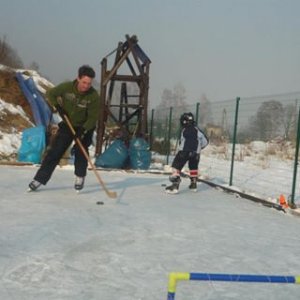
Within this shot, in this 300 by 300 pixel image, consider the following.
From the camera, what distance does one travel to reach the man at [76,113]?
591cm

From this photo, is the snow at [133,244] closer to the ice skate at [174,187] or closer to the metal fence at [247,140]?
the ice skate at [174,187]

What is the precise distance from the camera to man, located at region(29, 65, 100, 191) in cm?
591

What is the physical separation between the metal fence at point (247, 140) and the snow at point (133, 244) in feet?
9.77

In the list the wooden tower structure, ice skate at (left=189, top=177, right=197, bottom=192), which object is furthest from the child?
the wooden tower structure

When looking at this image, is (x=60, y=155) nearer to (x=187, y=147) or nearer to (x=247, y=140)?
(x=187, y=147)

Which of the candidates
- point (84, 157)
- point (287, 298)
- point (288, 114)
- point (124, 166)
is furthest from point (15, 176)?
point (288, 114)

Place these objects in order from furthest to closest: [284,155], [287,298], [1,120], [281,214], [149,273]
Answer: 1. [284,155]
2. [1,120]
3. [281,214]
4. [149,273]
5. [287,298]

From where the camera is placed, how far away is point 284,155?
1576cm

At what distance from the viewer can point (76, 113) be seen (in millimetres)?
6055

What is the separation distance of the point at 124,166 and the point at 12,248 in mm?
6932

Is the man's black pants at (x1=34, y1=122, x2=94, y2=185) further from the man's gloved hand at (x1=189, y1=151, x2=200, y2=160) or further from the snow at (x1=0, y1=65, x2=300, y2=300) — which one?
the man's gloved hand at (x1=189, y1=151, x2=200, y2=160)

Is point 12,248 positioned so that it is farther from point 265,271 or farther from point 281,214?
point 281,214

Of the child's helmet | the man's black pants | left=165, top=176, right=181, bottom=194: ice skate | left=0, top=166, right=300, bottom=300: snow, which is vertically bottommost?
left=0, top=166, right=300, bottom=300: snow

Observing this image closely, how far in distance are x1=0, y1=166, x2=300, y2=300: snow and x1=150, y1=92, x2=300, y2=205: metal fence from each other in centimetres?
298
